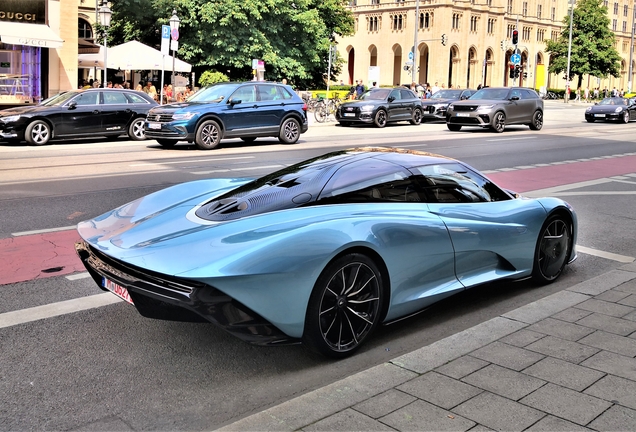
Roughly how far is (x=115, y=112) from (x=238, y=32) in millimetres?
25257

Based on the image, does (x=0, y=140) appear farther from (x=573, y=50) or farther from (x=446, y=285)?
(x=573, y=50)

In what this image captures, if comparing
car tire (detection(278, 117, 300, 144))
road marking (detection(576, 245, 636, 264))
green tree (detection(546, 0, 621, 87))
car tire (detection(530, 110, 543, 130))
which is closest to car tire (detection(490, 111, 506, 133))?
car tire (detection(530, 110, 543, 130))

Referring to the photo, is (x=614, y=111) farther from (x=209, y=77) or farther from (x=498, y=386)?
(x=498, y=386)

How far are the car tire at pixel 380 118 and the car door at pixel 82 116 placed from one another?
504 inches

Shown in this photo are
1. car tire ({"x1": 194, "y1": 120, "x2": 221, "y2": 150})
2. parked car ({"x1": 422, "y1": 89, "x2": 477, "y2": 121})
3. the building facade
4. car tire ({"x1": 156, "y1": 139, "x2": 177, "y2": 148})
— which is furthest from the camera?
the building facade

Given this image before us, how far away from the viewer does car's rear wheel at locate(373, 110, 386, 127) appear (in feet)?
97.3

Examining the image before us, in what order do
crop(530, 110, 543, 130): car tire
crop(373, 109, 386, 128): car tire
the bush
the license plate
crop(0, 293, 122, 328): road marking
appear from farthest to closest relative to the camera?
the bush
crop(373, 109, 386, 128): car tire
crop(530, 110, 543, 130): car tire
crop(0, 293, 122, 328): road marking
the license plate

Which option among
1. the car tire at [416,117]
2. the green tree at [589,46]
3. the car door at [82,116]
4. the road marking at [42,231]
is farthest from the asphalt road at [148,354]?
the green tree at [589,46]

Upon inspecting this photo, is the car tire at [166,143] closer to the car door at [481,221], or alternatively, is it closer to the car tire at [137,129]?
the car tire at [137,129]

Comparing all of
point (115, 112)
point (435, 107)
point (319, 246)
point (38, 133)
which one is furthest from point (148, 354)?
point (435, 107)

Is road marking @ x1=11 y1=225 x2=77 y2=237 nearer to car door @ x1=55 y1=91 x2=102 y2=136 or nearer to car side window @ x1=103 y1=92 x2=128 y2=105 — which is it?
car door @ x1=55 y1=91 x2=102 y2=136

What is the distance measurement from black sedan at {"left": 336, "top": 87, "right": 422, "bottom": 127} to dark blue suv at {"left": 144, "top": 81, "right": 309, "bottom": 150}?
8.85 m

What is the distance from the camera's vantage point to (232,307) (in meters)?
3.92

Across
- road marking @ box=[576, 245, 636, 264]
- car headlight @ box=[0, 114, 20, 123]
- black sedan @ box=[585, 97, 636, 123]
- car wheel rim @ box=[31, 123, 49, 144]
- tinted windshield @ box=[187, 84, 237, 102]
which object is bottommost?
road marking @ box=[576, 245, 636, 264]
